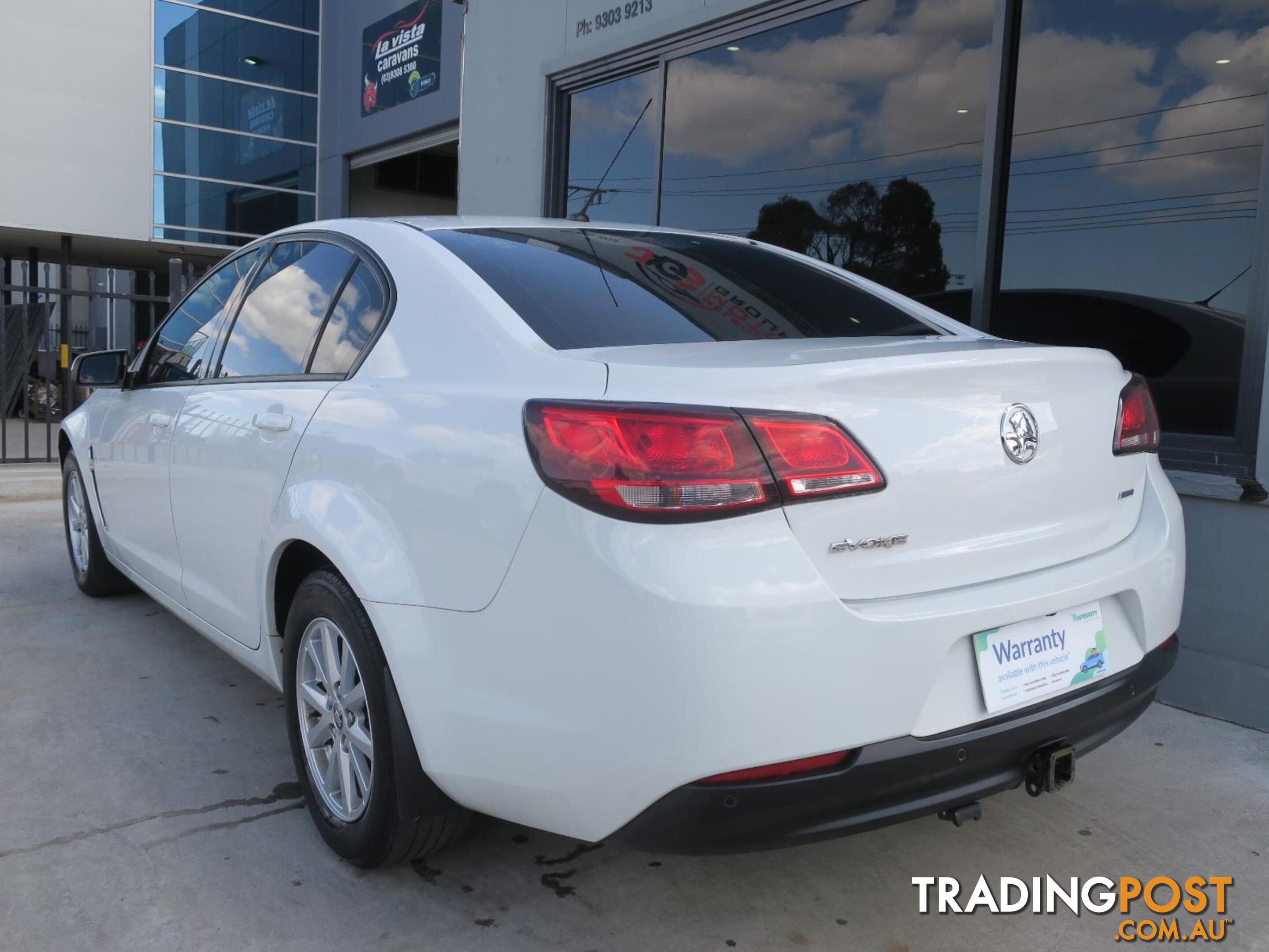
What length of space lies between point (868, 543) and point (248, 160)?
19321 millimetres

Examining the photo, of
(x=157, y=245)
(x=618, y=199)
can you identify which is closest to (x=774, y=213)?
(x=618, y=199)

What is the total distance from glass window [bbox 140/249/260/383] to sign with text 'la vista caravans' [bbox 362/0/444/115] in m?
11.8

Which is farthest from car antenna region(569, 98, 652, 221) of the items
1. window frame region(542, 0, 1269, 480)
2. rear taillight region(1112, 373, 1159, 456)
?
rear taillight region(1112, 373, 1159, 456)

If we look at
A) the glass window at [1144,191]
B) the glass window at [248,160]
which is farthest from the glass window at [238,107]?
the glass window at [1144,191]

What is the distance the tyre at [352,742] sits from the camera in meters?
2.22

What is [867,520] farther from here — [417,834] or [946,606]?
[417,834]

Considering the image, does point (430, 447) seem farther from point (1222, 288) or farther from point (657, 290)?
point (1222, 288)

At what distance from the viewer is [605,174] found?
24.6 feet

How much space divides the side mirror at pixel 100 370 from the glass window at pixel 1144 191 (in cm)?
389

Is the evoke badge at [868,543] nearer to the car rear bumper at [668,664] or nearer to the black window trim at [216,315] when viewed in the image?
the car rear bumper at [668,664]

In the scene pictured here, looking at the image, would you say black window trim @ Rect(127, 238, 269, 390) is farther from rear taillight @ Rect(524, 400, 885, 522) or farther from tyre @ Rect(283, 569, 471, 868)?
rear taillight @ Rect(524, 400, 885, 522)

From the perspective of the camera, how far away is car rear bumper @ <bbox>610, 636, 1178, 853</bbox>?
1.78 meters

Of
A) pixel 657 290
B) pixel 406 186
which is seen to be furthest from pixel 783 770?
pixel 406 186

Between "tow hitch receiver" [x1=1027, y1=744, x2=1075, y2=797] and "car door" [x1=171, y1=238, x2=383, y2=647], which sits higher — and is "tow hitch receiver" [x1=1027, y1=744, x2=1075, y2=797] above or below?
below
